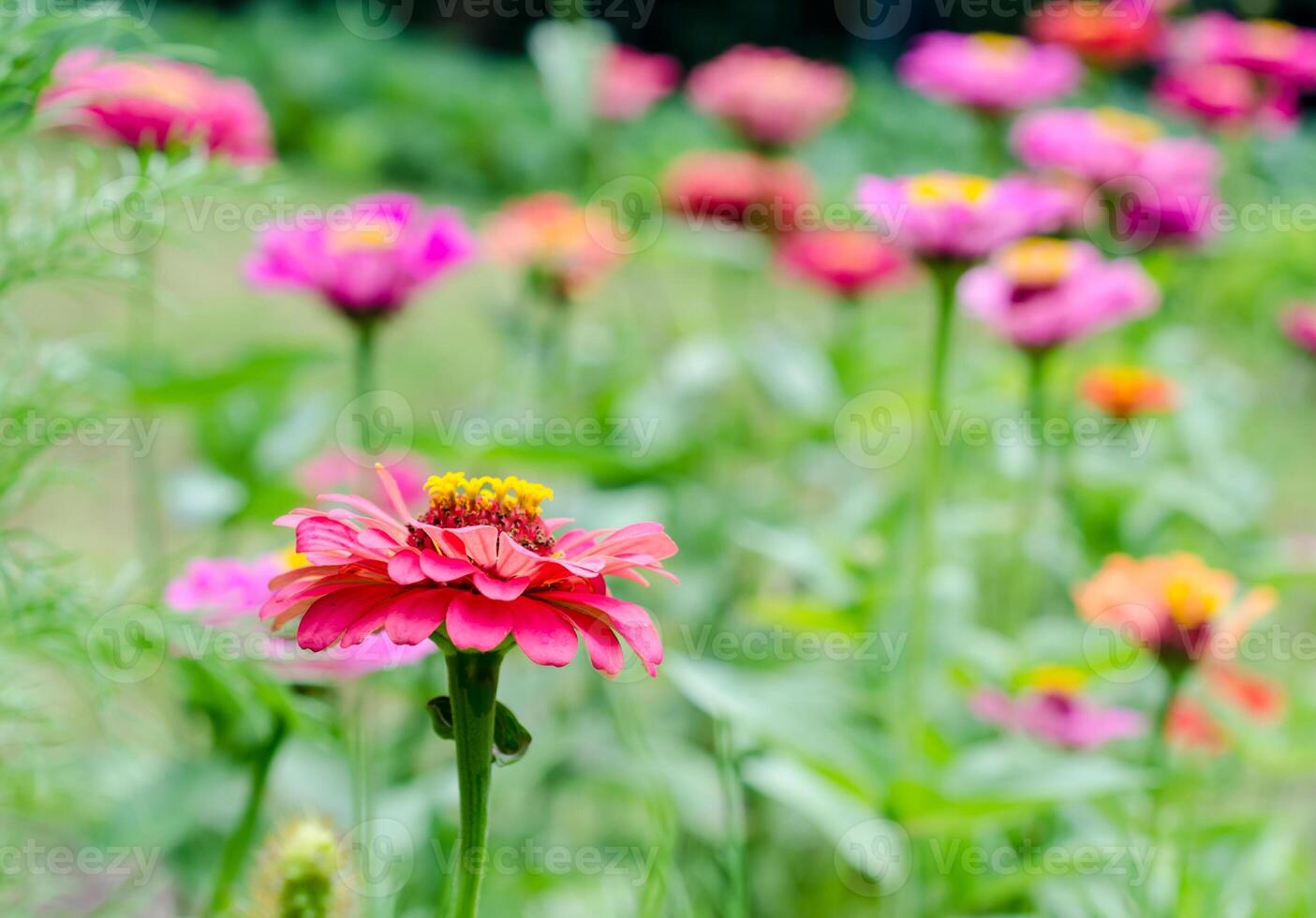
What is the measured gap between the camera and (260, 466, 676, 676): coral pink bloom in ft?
1.05

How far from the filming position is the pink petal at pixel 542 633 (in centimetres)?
32

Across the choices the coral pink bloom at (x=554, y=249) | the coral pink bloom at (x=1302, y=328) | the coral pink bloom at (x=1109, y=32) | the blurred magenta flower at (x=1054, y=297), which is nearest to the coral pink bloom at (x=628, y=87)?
the coral pink bloom at (x=554, y=249)

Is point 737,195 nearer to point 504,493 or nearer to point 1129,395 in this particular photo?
point 1129,395

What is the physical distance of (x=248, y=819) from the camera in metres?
0.55

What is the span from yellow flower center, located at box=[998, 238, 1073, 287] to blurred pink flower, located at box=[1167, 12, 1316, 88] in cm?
45

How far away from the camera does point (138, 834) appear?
0.78m

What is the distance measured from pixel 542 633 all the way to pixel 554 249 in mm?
923

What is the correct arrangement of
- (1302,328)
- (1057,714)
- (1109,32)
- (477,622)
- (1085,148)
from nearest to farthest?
(477,622) → (1057,714) → (1085,148) → (1302,328) → (1109,32)

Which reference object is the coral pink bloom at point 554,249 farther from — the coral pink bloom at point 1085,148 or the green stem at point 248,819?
the green stem at point 248,819

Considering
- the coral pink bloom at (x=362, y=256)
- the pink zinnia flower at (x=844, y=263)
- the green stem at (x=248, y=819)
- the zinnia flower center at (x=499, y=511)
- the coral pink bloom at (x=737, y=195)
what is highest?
the zinnia flower center at (x=499, y=511)

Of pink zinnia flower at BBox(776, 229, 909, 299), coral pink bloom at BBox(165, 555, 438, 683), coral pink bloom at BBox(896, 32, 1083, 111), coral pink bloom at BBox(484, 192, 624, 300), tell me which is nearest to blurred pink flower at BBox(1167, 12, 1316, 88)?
coral pink bloom at BBox(896, 32, 1083, 111)

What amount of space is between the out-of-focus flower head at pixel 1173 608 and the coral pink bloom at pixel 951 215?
222 mm

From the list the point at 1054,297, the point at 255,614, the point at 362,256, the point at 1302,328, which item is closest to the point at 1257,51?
the point at 1302,328

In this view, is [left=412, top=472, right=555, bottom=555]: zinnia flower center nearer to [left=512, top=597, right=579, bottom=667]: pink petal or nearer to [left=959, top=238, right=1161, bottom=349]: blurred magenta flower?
[left=512, top=597, right=579, bottom=667]: pink petal
